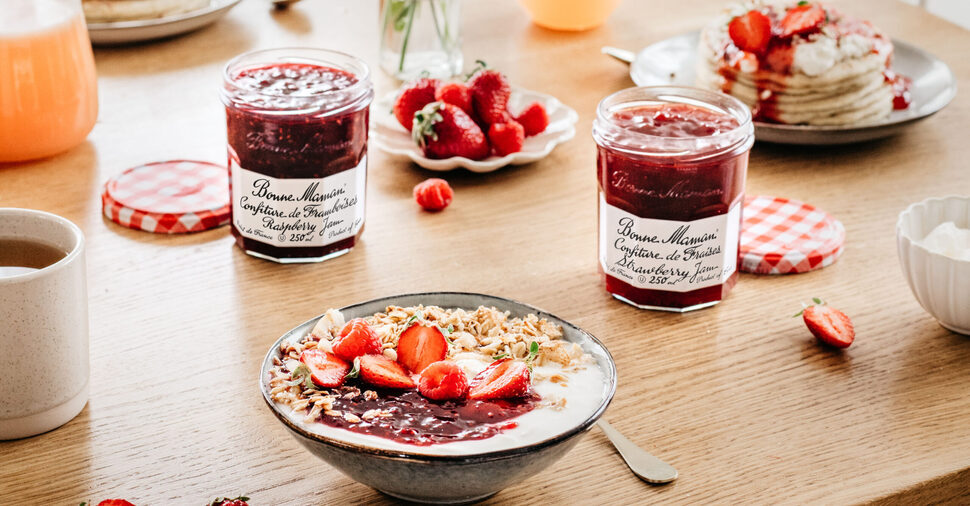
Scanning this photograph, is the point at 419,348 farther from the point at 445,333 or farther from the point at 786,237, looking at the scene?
the point at 786,237

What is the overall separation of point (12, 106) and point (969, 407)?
52.3 inches

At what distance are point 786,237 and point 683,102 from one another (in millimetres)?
246

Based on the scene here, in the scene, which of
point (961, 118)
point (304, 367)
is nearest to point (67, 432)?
point (304, 367)

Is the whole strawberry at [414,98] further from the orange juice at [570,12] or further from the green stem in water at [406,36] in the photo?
the orange juice at [570,12]

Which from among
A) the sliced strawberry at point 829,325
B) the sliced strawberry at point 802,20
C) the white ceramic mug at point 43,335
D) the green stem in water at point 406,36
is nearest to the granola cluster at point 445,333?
the white ceramic mug at point 43,335

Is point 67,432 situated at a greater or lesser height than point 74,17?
lesser

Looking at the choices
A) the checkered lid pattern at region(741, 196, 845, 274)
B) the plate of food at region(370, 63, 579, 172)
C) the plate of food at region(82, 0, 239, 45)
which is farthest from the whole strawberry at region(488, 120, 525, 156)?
the plate of food at region(82, 0, 239, 45)

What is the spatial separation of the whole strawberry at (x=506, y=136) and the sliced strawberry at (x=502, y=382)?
0.68m

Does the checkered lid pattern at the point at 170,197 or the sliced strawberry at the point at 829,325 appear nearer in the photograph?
the sliced strawberry at the point at 829,325

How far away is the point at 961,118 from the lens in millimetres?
1818

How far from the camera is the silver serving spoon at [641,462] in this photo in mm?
974

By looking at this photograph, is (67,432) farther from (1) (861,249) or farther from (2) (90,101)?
(1) (861,249)

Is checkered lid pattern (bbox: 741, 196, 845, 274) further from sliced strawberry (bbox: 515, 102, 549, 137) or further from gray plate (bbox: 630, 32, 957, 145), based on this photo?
sliced strawberry (bbox: 515, 102, 549, 137)

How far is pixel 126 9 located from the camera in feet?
6.64
